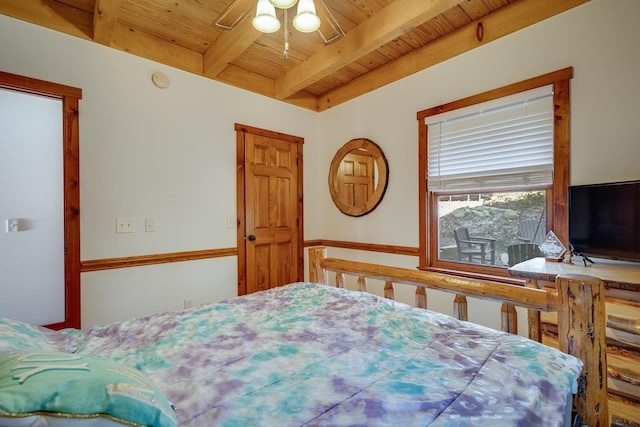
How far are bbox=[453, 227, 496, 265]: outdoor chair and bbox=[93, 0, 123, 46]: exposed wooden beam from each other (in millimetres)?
3084

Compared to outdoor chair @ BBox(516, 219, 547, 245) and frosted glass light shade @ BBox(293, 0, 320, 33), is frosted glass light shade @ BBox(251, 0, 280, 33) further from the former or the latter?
outdoor chair @ BBox(516, 219, 547, 245)

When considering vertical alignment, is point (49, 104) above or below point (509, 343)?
above

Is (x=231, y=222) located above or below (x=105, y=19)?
below

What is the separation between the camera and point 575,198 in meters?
1.88

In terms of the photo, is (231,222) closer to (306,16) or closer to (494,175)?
(306,16)

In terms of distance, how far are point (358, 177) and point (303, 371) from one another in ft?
9.03

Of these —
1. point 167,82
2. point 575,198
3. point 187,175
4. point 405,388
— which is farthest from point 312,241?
point 405,388

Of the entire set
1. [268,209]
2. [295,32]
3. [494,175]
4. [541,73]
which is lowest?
[268,209]

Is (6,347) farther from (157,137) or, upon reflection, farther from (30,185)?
(30,185)

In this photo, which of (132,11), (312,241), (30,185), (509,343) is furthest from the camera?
(312,241)

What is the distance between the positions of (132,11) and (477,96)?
2.75m

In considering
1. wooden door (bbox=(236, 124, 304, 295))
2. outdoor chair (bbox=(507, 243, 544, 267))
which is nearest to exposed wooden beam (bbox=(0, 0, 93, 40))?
wooden door (bbox=(236, 124, 304, 295))

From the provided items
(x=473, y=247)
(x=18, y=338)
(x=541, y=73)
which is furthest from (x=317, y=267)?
(x=541, y=73)

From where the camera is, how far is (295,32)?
2547 millimetres
